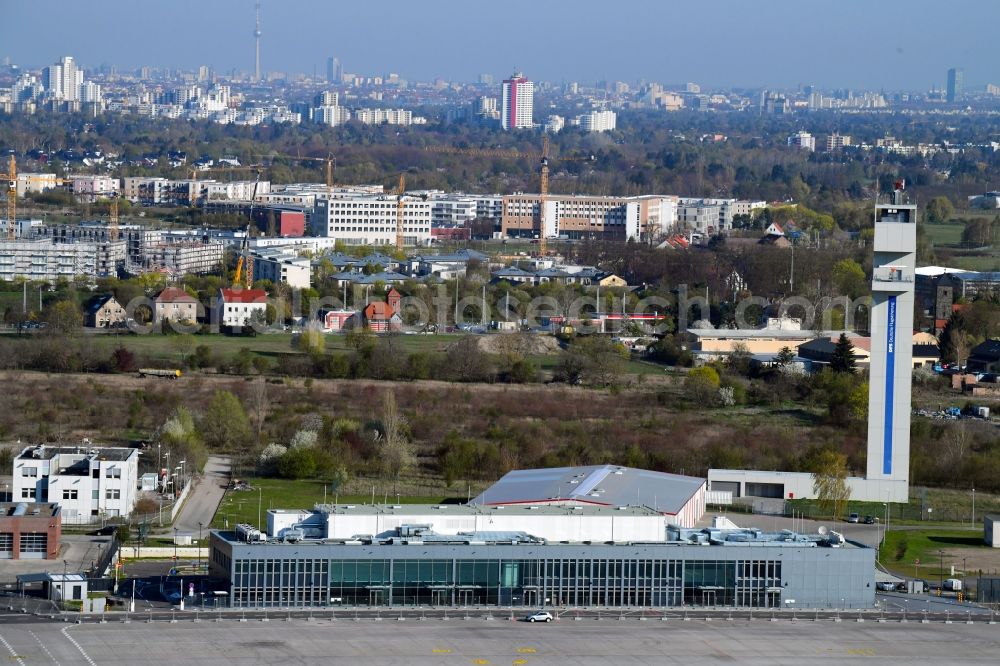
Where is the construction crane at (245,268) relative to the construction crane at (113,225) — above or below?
below

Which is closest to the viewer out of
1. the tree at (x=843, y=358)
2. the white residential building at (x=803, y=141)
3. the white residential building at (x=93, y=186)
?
the tree at (x=843, y=358)

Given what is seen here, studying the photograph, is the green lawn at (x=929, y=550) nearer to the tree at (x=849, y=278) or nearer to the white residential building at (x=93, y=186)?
the tree at (x=849, y=278)

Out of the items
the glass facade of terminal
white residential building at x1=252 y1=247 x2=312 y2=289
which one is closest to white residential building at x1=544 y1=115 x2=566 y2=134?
white residential building at x1=252 y1=247 x2=312 y2=289

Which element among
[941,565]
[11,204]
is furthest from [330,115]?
[941,565]

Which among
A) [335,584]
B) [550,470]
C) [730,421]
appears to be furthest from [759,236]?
[335,584]

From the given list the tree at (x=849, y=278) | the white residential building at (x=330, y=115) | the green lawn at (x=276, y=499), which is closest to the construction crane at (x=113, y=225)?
the tree at (x=849, y=278)

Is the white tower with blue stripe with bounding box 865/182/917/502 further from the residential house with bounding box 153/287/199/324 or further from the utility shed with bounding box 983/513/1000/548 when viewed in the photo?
the residential house with bounding box 153/287/199/324

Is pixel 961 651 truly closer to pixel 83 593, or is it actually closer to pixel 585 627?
pixel 585 627
